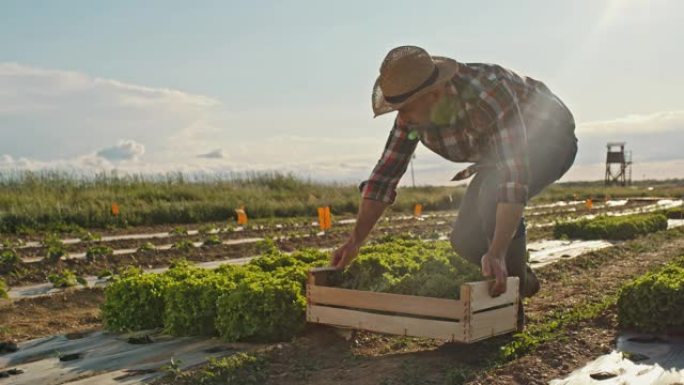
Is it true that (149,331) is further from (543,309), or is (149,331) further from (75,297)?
(543,309)

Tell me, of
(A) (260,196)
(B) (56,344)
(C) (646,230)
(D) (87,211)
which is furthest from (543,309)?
(A) (260,196)

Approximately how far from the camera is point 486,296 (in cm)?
378

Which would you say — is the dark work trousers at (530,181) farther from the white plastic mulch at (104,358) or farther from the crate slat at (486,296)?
the white plastic mulch at (104,358)

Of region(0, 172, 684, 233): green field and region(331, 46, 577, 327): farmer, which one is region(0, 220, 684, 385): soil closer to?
region(331, 46, 577, 327): farmer

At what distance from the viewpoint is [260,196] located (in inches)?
814

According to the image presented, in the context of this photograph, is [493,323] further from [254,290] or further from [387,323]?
[254,290]

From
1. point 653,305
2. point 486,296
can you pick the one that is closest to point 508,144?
point 486,296

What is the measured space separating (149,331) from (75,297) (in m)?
2.12

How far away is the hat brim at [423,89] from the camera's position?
3498mm

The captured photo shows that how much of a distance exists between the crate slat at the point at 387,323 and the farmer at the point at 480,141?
337mm

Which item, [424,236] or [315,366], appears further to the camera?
[424,236]

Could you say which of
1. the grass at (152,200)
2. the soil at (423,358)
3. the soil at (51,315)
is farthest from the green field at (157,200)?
the soil at (423,358)

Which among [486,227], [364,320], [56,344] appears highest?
[486,227]

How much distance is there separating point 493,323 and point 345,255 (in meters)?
1.02
